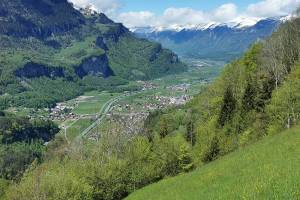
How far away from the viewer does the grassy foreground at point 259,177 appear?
2168 centimetres

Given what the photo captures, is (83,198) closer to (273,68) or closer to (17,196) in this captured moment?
(17,196)

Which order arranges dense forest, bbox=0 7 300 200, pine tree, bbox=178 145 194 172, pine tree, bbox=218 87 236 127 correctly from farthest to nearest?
pine tree, bbox=218 87 236 127
pine tree, bbox=178 145 194 172
dense forest, bbox=0 7 300 200

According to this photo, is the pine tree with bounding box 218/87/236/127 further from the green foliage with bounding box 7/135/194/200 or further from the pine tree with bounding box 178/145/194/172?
the pine tree with bounding box 178/145/194/172

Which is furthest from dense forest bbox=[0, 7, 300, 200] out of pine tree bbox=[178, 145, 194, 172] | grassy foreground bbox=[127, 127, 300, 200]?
grassy foreground bbox=[127, 127, 300, 200]

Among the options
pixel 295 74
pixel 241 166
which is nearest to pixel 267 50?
pixel 295 74

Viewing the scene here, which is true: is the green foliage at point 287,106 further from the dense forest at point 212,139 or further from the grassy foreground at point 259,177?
the grassy foreground at point 259,177

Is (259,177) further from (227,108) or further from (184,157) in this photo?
(227,108)

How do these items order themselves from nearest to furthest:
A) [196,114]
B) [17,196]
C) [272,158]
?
[272,158]
[17,196]
[196,114]

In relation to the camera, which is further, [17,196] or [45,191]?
[17,196]

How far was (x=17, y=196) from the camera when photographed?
274ft

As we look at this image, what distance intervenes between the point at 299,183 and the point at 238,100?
241 ft

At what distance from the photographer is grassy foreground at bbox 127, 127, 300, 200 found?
21.7 metres

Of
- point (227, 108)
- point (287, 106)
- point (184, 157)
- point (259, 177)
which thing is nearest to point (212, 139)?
point (184, 157)

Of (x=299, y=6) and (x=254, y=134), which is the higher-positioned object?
(x=299, y=6)
